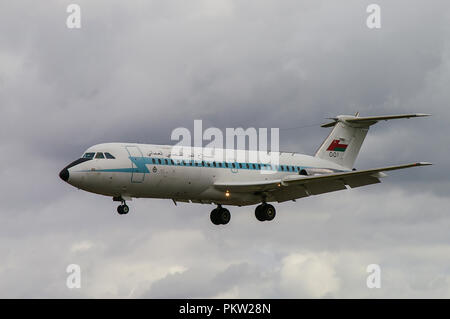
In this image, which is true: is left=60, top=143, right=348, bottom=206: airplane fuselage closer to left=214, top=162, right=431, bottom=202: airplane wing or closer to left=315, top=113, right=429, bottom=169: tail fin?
left=214, top=162, right=431, bottom=202: airplane wing

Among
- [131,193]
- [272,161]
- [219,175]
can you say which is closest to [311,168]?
[272,161]

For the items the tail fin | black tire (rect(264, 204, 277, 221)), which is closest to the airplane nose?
black tire (rect(264, 204, 277, 221))

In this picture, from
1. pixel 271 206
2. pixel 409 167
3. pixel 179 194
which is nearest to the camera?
pixel 409 167

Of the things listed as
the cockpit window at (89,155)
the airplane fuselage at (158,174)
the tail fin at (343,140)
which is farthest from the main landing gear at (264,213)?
the cockpit window at (89,155)

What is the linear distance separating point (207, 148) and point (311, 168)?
9183 millimetres

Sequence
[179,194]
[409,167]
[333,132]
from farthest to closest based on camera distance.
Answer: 1. [333,132]
2. [179,194]
3. [409,167]

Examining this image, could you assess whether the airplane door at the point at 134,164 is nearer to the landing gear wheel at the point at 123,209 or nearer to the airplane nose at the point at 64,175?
the landing gear wheel at the point at 123,209

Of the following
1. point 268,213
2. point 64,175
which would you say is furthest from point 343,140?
point 64,175

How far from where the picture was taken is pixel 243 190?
210ft

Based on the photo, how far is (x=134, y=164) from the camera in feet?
191

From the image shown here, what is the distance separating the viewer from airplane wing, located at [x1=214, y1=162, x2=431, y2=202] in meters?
62.3

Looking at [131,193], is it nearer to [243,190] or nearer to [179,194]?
[179,194]

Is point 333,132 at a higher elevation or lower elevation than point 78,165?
higher

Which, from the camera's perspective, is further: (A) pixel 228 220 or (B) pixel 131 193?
(A) pixel 228 220
